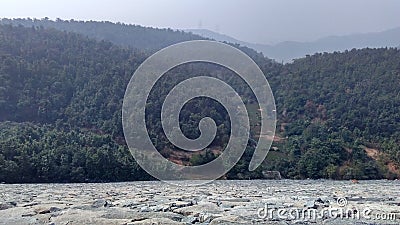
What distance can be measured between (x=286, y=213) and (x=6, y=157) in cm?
2128

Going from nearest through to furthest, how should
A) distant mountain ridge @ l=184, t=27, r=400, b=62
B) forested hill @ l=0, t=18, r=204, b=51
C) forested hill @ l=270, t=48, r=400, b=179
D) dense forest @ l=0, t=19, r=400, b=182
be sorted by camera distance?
dense forest @ l=0, t=19, r=400, b=182 → forested hill @ l=270, t=48, r=400, b=179 → forested hill @ l=0, t=18, r=204, b=51 → distant mountain ridge @ l=184, t=27, r=400, b=62

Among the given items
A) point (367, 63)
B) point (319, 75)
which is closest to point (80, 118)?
point (319, 75)

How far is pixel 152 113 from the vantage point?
43438 millimetres

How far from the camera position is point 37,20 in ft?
402

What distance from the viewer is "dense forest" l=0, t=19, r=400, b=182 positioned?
27.9m

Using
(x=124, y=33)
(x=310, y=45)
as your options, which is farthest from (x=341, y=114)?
(x=310, y=45)

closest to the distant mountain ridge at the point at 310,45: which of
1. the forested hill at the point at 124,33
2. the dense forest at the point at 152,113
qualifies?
the forested hill at the point at 124,33

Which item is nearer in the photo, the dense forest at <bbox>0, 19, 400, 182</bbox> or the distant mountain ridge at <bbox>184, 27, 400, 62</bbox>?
the dense forest at <bbox>0, 19, 400, 182</bbox>

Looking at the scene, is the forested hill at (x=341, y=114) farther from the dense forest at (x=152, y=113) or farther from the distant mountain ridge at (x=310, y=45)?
the distant mountain ridge at (x=310, y=45)

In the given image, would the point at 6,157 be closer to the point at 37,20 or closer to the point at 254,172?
the point at 254,172

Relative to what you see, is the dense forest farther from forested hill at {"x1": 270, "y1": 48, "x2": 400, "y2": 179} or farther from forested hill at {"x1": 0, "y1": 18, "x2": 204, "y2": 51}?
forested hill at {"x1": 0, "y1": 18, "x2": 204, "y2": 51}

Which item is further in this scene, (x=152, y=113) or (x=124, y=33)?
(x=124, y=33)

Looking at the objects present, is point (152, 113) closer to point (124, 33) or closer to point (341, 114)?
point (341, 114)

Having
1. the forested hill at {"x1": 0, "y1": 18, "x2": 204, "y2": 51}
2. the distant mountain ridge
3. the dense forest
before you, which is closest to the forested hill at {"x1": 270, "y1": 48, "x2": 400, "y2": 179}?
the dense forest
